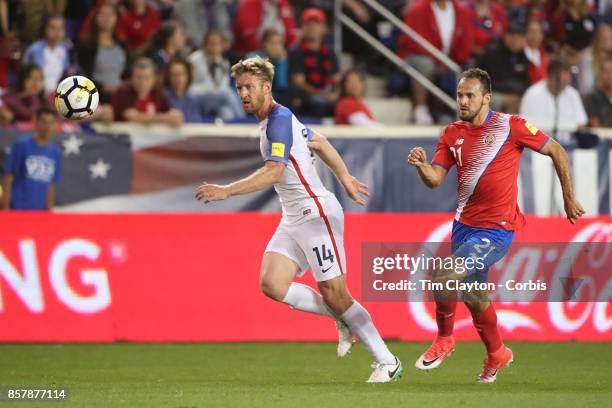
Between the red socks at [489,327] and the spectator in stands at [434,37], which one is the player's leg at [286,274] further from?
the spectator in stands at [434,37]

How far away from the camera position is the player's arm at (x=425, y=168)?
9438mm

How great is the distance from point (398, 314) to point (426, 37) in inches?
254

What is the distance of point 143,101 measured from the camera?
54.7ft

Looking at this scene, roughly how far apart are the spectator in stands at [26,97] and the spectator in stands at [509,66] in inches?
266

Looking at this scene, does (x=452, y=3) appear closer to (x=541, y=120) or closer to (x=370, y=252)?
(x=541, y=120)

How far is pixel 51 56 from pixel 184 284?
4575mm

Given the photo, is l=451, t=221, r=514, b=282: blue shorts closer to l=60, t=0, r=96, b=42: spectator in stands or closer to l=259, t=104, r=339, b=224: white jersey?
l=259, t=104, r=339, b=224: white jersey

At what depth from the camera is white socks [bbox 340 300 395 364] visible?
981cm

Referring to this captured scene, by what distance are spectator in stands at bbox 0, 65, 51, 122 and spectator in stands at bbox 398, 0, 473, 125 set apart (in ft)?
18.8

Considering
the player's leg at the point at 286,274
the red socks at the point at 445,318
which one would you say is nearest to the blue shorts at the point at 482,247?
the red socks at the point at 445,318

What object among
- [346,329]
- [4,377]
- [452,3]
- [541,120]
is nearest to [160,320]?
[4,377]

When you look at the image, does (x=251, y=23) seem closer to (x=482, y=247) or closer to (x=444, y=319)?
(x=444, y=319)

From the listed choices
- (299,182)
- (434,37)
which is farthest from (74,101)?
(434,37)

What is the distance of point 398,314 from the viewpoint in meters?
14.1
